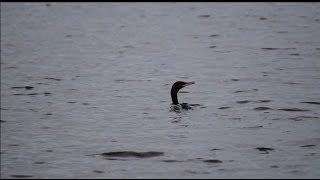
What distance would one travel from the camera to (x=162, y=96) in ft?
73.3

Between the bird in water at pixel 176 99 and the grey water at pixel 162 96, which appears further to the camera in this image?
the bird in water at pixel 176 99

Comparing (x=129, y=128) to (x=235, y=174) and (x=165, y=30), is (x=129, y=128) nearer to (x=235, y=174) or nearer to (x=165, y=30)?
Answer: (x=235, y=174)

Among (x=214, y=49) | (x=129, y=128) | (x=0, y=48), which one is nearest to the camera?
(x=129, y=128)

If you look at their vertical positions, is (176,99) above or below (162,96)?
above

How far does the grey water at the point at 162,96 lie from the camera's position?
1444 centimetres

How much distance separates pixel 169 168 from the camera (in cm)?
1388

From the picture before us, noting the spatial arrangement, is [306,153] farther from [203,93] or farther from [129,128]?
[203,93]

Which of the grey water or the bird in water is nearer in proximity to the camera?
the grey water

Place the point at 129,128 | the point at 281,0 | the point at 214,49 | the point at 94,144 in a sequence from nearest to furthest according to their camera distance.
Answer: the point at 94,144 → the point at 129,128 → the point at 214,49 → the point at 281,0

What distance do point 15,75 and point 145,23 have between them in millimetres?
17014

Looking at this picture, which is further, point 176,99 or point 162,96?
point 162,96

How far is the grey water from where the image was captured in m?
14.4

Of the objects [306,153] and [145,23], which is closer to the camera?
[306,153]

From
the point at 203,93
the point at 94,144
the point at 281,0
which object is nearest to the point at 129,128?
the point at 94,144
